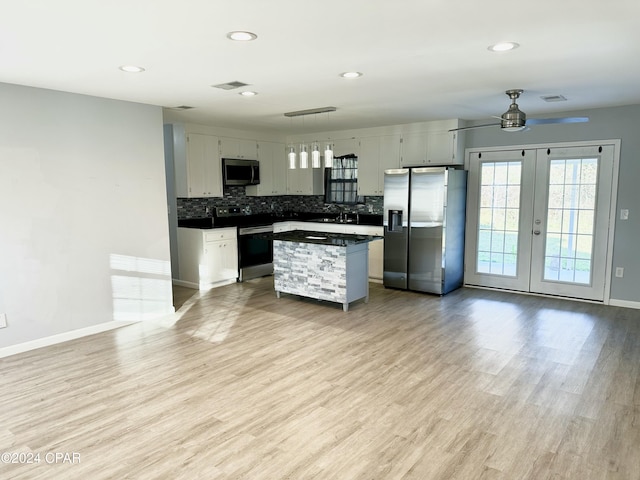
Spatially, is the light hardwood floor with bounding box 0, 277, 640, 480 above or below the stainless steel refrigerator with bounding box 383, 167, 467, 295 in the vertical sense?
below

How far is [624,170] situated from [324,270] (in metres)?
3.79

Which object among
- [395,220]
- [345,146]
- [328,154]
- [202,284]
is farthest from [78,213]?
[345,146]

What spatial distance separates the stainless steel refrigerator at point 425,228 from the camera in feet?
19.2

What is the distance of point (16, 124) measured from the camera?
3.84 metres

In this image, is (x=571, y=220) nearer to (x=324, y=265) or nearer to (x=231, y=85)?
(x=324, y=265)

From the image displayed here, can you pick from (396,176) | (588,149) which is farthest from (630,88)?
(396,176)

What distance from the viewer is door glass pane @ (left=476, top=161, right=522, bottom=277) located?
6043 mm

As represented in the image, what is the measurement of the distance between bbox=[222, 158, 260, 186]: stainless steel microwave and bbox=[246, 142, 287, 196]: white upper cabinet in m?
0.20

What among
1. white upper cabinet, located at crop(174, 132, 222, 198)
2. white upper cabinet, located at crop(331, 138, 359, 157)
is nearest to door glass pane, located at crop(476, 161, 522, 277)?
white upper cabinet, located at crop(331, 138, 359, 157)

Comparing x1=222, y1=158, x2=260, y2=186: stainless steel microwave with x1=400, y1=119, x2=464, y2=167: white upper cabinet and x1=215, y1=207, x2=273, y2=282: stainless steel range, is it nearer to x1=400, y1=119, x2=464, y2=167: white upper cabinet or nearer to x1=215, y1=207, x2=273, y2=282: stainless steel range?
x1=215, y1=207, x2=273, y2=282: stainless steel range

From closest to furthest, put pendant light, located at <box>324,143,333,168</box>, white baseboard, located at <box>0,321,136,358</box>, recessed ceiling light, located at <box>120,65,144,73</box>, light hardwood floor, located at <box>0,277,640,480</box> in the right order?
light hardwood floor, located at <box>0,277,640,480</box> → recessed ceiling light, located at <box>120,65,144,73</box> → white baseboard, located at <box>0,321,136,358</box> → pendant light, located at <box>324,143,333,168</box>

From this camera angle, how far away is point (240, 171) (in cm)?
723

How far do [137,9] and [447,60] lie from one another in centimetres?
207

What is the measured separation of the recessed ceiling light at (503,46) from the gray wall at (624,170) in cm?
326
